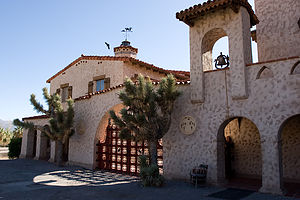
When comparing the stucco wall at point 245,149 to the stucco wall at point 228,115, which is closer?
the stucco wall at point 228,115

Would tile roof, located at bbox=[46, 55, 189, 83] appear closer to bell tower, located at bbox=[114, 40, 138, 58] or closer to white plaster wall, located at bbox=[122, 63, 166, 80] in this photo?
white plaster wall, located at bbox=[122, 63, 166, 80]

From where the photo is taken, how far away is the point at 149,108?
9.27m

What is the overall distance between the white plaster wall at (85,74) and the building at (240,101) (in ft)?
11.2

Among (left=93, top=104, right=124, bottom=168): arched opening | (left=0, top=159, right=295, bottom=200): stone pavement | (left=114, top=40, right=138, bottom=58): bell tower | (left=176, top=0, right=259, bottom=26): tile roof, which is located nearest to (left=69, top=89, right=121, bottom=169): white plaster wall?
(left=93, top=104, right=124, bottom=168): arched opening

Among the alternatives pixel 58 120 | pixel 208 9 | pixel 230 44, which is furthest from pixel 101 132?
pixel 208 9

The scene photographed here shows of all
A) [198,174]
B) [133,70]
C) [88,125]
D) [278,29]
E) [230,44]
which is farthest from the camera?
[133,70]

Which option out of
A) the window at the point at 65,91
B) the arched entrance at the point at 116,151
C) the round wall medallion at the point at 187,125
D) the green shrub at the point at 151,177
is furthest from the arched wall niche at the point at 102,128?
the window at the point at 65,91

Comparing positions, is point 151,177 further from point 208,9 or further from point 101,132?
point 208,9

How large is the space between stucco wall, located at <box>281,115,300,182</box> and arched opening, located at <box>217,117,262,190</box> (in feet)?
3.35

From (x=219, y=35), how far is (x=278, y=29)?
11.1 feet

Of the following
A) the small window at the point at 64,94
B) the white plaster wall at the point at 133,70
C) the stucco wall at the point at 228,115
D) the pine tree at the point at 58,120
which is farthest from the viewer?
the small window at the point at 64,94

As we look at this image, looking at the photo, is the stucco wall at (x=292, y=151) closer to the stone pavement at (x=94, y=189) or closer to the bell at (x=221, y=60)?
the stone pavement at (x=94, y=189)

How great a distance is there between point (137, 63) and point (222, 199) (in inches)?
444

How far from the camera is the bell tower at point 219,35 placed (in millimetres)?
8703
